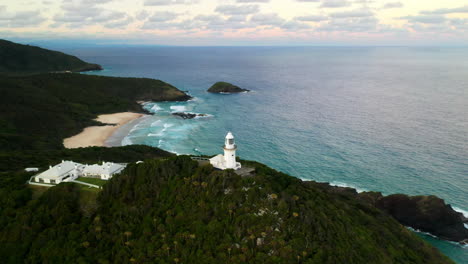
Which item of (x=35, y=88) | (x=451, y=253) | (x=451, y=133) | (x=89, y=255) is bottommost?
(x=451, y=253)

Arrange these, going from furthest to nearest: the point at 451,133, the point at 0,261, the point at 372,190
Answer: the point at 451,133 < the point at 372,190 < the point at 0,261

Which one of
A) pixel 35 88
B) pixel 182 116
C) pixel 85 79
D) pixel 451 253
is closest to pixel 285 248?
pixel 451 253

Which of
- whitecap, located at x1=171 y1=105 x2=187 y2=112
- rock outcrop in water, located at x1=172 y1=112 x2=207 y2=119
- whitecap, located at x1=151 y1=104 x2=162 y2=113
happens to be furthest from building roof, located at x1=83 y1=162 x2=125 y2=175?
whitecap, located at x1=151 y1=104 x2=162 y2=113

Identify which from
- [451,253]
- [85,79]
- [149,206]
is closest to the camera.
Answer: [149,206]

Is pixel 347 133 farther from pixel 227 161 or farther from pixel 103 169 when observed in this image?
pixel 103 169

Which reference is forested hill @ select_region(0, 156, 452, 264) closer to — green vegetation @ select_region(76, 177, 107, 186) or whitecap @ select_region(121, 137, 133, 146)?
green vegetation @ select_region(76, 177, 107, 186)

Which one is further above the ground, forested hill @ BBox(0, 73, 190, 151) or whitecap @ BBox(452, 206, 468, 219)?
forested hill @ BBox(0, 73, 190, 151)

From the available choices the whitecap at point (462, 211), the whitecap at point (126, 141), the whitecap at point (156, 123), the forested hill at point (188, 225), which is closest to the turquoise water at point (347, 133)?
the whitecap at point (126, 141)

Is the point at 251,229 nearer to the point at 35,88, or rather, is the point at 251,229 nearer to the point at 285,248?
the point at 285,248
